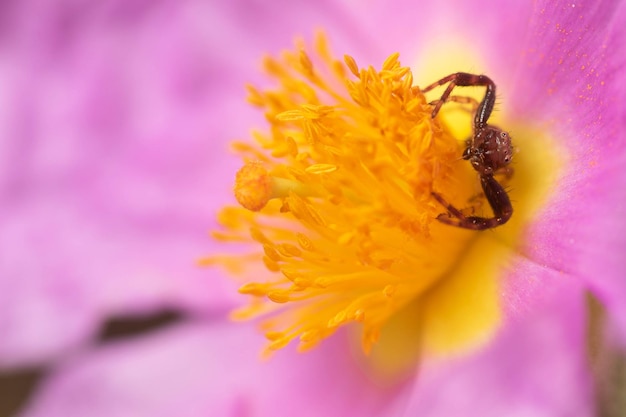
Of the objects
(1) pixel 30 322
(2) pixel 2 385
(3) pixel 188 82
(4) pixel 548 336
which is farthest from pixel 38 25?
(4) pixel 548 336

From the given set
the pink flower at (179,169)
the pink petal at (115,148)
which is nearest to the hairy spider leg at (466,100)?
the pink flower at (179,169)

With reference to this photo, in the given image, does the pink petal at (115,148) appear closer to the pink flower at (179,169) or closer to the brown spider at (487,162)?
the pink flower at (179,169)

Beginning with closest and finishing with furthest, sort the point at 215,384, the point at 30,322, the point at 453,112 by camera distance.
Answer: the point at 453,112, the point at 215,384, the point at 30,322

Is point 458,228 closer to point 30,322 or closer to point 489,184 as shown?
point 489,184

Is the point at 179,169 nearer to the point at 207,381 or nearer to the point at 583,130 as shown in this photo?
the point at 207,381

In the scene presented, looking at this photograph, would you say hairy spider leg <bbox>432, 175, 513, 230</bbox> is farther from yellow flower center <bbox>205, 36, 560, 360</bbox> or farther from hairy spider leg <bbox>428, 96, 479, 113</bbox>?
hairy spider leg <bbox>428, 96, 479, 113</bbox>

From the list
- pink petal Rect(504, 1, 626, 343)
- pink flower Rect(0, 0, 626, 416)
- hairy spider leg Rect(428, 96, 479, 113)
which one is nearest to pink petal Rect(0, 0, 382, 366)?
pink flower Rect(0, 0, 626, 416)

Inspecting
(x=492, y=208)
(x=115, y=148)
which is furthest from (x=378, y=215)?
(x=115, y=148)
